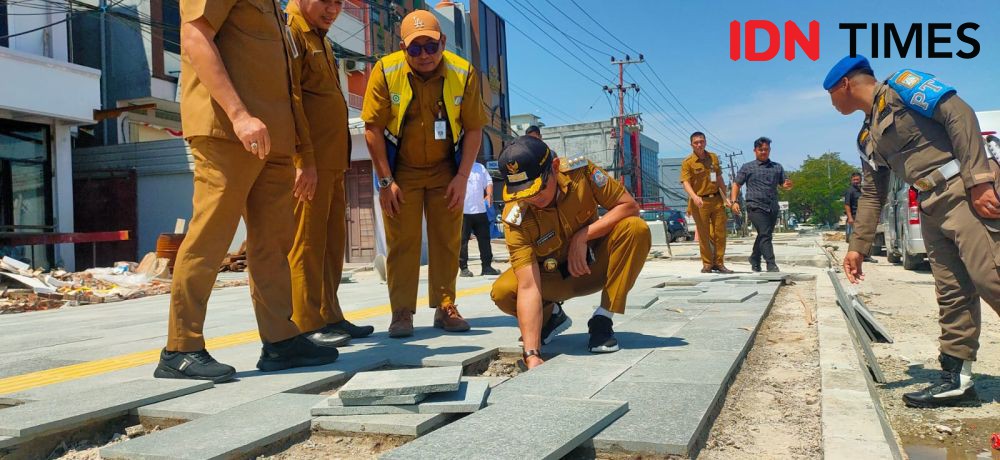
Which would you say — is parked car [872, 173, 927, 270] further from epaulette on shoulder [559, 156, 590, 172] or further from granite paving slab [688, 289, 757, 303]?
epaulette on shoulder [559, 156, 590, 172]

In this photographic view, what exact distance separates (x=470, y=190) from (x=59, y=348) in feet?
19.9

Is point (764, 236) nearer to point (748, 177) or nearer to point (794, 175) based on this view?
point (748, 177)

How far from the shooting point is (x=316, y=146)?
12.3 feet

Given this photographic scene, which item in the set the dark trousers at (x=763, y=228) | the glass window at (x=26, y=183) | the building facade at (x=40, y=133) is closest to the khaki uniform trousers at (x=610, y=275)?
the dark trousers at (x=763, y=228)

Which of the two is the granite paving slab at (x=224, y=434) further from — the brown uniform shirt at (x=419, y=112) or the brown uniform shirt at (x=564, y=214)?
the brown uniform shirt at (x=419, y=112)

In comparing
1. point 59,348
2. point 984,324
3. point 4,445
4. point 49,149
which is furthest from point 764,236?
point 49,149

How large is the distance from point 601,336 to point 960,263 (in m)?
1.62

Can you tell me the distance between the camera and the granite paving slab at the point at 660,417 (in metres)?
1.94

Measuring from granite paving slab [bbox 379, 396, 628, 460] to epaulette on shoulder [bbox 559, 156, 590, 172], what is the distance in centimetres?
143

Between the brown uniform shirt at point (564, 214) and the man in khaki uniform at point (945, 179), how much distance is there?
3.73 feet

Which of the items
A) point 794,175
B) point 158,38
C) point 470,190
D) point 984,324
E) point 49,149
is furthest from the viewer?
point 794,175

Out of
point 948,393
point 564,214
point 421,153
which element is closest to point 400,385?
point 564,214

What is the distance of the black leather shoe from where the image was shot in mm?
3730

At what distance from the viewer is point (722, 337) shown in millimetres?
3662
